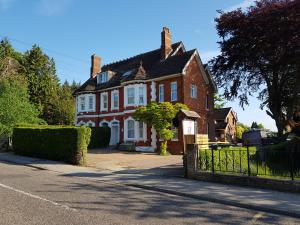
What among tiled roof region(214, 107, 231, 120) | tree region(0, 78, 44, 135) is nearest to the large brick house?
tree region(0, 78, 44, 135)

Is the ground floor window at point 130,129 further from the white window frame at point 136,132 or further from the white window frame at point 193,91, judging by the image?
the white window frame at point 193,91

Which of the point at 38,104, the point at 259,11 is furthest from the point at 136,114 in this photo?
the point at 38,104

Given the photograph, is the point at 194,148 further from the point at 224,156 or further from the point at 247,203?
the point at 247,203

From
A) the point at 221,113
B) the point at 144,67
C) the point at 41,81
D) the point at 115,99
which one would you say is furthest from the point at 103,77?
the point at 221,113

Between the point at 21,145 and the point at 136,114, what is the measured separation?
9202mm

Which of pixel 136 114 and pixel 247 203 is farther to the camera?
pixel 136 114

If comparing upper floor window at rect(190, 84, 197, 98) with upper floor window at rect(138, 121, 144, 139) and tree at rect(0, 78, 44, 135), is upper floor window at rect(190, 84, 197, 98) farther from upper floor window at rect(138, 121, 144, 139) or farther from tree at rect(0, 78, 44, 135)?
tree at rect(0, 78, 44, 135)

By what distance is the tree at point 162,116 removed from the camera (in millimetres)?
26297

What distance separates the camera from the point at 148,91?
31281 mm

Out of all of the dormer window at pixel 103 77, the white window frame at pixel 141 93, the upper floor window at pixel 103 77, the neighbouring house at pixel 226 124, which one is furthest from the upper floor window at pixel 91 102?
the neighbouring house at pixel 226 124

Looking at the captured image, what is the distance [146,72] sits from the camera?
32.3 m

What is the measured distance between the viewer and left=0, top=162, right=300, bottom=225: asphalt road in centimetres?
740

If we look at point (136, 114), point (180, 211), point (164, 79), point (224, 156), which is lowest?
point (180, 211)

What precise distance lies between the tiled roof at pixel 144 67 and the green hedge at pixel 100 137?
4875mm
